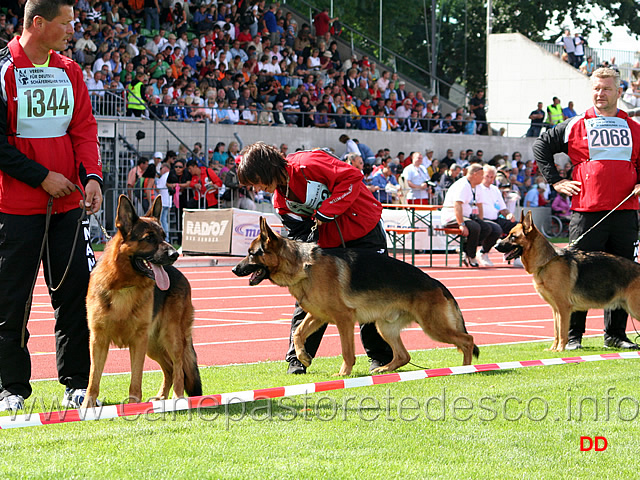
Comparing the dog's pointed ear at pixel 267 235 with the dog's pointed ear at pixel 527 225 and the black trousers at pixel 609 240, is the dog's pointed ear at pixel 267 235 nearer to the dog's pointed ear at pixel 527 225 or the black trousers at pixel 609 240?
the dog's pointed ear at pixel 527 225

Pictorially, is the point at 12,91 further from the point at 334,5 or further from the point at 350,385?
the point at 334,5

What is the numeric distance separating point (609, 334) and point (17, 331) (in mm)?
5892

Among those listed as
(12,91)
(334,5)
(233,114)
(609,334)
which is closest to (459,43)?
(334,5)

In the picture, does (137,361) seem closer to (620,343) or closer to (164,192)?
(620,343)

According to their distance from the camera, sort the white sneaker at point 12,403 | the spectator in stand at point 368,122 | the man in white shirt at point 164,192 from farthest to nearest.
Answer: the spectator in stand at point 368,122, the man in white shirt at point 164,192, the white sneaker at point 12,403

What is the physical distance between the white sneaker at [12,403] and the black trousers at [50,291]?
69 mm

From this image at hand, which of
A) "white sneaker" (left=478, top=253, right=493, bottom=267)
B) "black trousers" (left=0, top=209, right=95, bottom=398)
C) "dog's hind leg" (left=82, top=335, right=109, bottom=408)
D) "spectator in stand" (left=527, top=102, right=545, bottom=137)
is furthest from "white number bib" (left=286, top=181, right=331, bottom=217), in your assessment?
"spectator in stand" (left=527, top=102, right=545, bottom=137)

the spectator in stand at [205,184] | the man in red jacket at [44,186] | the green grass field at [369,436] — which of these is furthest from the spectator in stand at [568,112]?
the man in red jacket at [44,186]

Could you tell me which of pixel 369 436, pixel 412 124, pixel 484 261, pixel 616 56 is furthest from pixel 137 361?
pixel 616 56

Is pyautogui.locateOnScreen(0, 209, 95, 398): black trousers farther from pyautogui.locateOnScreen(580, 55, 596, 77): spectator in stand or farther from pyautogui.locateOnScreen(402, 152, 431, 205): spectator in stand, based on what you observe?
pyautogui.locateOnScreen(580, 55, 596, 77): spectator in stand

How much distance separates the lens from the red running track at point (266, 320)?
852cm

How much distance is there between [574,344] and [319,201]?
10.8ft

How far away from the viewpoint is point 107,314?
5188 mm

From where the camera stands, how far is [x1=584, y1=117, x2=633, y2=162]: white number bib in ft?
27.8
